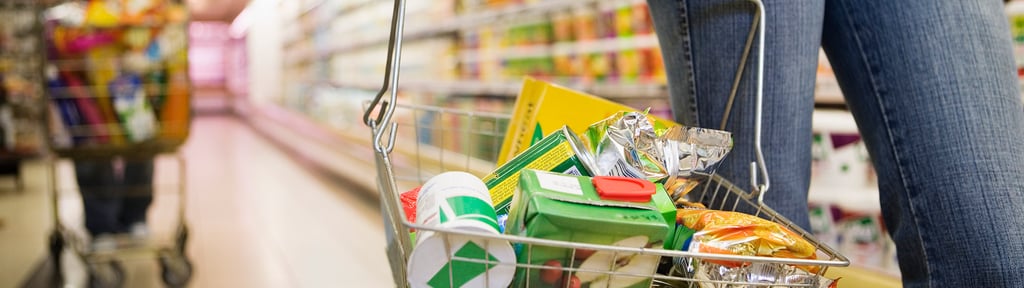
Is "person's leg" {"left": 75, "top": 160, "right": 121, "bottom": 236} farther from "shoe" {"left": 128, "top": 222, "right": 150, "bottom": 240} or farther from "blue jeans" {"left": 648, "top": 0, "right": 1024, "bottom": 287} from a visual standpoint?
"blue jeans" {"left": 648, "top": 0, "right": 1024, "bottom": 287}

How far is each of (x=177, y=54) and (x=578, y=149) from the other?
223cm

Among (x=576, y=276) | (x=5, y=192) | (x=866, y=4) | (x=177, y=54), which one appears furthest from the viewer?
(x=5, y=192)

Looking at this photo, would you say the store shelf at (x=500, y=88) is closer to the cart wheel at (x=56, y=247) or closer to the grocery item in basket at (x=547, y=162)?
the cart wheel at (x=56, y=247)

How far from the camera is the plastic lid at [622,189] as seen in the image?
0.57 meters

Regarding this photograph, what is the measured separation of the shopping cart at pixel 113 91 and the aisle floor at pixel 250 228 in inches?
6.8

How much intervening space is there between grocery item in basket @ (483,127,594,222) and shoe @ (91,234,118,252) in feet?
7.44

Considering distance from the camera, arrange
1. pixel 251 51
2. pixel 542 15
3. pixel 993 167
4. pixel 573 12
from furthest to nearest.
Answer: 1. pixel 251 51
2. pixel 542 15
3. pixel 573 12
4. pixel 993 167

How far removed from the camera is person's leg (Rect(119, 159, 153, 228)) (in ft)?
9.37

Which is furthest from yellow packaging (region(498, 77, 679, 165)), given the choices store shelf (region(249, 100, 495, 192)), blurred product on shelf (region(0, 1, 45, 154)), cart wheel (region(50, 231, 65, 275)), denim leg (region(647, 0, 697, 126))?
blurred product on shelf (region(0, 1, 45, 154))

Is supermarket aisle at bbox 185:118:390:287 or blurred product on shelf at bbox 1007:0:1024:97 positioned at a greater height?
blurred product on shelf at bbox 1007:0:1024:97

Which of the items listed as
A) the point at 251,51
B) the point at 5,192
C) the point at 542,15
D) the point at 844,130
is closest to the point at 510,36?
the point at 542,15

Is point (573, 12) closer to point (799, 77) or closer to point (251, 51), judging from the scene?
point (799, 77)

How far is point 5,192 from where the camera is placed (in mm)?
4469

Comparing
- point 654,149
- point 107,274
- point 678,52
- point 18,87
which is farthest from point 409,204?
point 18,87
